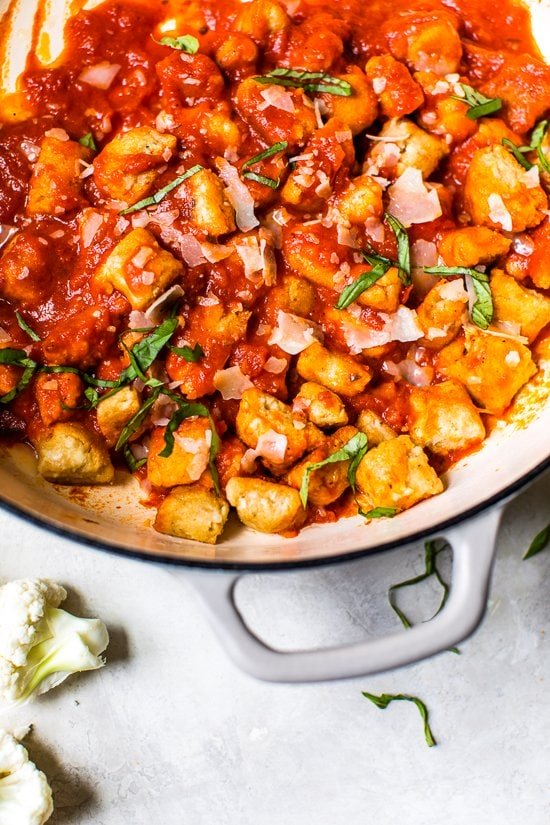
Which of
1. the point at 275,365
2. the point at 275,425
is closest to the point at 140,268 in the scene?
the point at 275,365

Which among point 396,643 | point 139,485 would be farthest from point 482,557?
point 139,485

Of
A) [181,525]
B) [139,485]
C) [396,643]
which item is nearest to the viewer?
[396,643]

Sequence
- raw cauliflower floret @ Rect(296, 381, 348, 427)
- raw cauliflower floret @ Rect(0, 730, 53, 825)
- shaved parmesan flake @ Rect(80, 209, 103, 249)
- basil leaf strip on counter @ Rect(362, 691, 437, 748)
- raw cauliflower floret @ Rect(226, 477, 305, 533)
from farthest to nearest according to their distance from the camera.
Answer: basil leaf strip on counter @ Rect(362, 691, 437, 748), raw cauliflower floret @ Rect(0, 730, 53, 825), shaved parmesan flake @ Rect(80, 209, 103, 249), raw cauliflower floret @ Rect(296, 381, 348, 427), raw cauliflower floret @ Rect(226, 477, 305, 533)

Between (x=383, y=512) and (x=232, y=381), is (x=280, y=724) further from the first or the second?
(x=232, y=381)

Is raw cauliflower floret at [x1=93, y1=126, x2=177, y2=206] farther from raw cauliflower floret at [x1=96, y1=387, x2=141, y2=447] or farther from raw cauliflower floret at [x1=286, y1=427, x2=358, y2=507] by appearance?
raw cauliflower floret at [x1=286, y1=427, x2=358, y2=507]

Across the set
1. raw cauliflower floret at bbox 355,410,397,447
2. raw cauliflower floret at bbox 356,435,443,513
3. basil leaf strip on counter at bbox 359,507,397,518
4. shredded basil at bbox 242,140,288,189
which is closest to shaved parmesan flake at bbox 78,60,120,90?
shredded basil at bbox 242,140,288,189

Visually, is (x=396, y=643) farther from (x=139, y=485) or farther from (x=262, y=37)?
(x=262, y=37)

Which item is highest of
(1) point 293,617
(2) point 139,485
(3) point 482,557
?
(3) point 482,557
